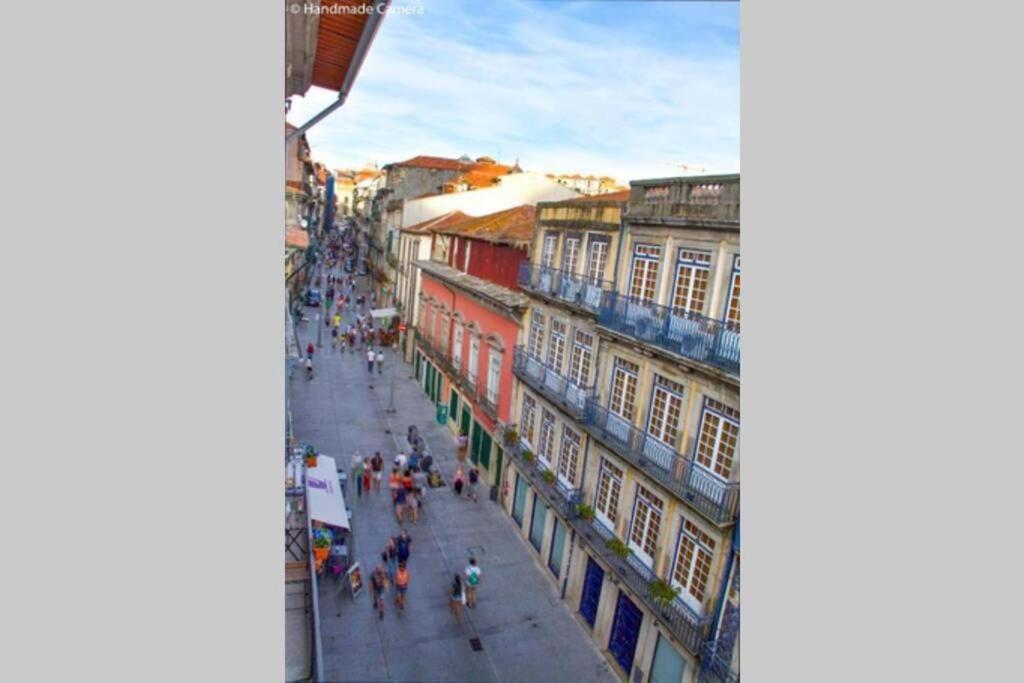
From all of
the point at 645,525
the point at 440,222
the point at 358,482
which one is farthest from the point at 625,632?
the point at 440,222

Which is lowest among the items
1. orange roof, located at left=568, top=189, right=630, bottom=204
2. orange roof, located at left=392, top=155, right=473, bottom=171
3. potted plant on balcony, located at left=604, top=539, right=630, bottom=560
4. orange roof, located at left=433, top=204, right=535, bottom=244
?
potted plant on balcony, located at left=604, top=539, right=630, bottom=560

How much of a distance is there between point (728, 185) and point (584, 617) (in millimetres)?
6510

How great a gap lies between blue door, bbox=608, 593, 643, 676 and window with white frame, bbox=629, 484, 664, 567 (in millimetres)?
781

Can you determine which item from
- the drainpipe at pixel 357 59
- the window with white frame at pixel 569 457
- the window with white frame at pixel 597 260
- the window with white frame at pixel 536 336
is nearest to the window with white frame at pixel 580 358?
the window with white frame at pixel 569 457

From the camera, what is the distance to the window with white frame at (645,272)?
277 inches

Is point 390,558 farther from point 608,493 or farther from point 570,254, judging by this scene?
point 570,254

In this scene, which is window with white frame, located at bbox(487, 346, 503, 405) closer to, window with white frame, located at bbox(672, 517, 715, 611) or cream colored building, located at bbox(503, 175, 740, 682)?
cream colored building, located at bbox(503, 175, 740, 682)

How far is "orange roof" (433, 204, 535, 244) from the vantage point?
13.8 metres

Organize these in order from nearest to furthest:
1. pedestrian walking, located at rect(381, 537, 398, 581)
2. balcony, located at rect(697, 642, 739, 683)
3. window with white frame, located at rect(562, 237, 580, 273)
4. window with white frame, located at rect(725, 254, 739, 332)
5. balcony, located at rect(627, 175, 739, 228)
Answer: balcony, located at rect(627, 175, 739, 228)
window with white frame, located at rect(725, 254, 739, 332)
balcony, located at rect(697, 642, 739, 683)
pedestrian walking, located at rect(381, 537, 398, 581)
window with white frame, located at rect(562, 237, 580, 273)

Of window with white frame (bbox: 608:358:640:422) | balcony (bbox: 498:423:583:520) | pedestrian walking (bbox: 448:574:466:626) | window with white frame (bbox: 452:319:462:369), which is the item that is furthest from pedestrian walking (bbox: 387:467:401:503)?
window with white frame (bbox: 608:358:640:422)

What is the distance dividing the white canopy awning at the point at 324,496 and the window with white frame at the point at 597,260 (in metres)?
4.69

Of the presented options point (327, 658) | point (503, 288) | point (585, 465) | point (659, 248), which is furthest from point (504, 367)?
point (327, 658)

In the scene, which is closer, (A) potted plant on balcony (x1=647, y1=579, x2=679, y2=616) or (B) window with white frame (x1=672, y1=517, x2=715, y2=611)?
(B) window with white frame (x1=672, y1=517, x2=715, y2=611)

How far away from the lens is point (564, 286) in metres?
10.2
